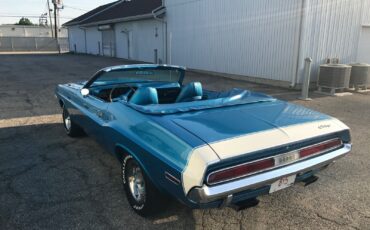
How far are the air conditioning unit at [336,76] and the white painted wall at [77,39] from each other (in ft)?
95.8

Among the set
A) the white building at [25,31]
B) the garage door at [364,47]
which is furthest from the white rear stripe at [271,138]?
the white building at [25,31]

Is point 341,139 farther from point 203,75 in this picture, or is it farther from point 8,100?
point 203,75

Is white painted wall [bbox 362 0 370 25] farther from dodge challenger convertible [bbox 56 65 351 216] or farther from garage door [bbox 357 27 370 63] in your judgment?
dodge challenger convertible [bbox 56 65 351 216]

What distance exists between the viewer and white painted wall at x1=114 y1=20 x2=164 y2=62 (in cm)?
1957

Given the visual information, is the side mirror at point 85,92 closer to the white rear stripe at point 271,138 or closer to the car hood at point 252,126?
the car hood at point 252,126

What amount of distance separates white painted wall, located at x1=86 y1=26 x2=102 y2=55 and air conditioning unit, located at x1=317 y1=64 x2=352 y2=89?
23.4 meters

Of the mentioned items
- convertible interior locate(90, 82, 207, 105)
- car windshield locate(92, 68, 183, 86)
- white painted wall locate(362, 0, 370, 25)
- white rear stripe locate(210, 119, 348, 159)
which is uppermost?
white painted wall locate(362, 0, 370, 25)

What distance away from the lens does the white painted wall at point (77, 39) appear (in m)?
34.6

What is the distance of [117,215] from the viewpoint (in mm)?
3133

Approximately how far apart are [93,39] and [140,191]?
30523mm

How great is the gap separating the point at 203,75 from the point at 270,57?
13.5 ft

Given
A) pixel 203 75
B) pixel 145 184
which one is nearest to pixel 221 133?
pixel 145 184

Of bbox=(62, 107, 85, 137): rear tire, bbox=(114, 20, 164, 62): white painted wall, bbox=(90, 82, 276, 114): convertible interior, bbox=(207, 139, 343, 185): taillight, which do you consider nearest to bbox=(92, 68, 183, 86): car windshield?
bbox=(90, 82, 276, 114): convertible interior

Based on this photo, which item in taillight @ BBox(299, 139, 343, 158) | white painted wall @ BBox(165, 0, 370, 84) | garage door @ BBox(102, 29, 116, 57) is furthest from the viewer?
garage door @ BBox(102, 29, 116, 57)
